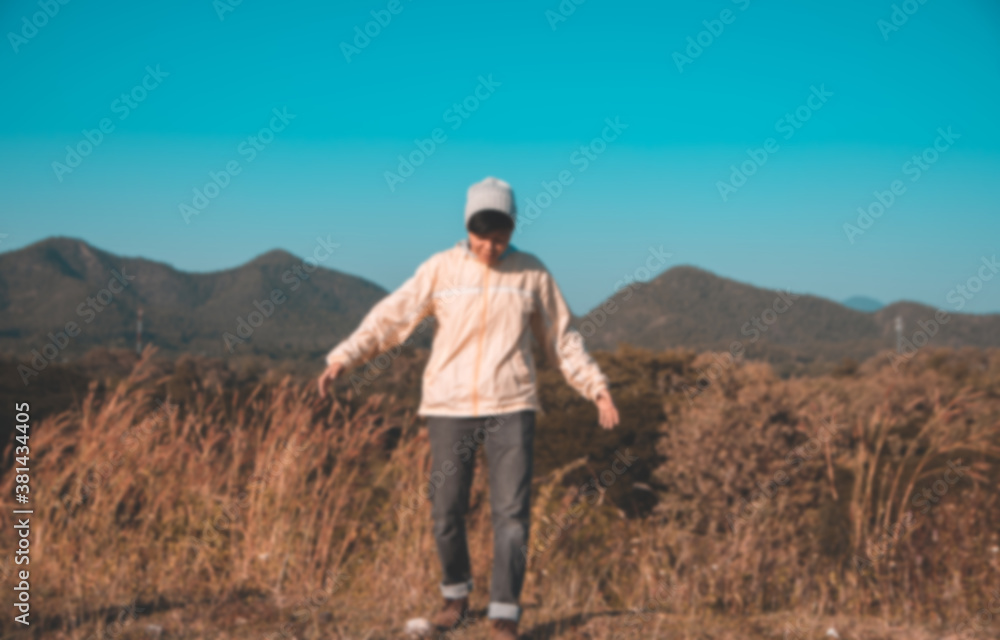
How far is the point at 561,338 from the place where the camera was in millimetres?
3434

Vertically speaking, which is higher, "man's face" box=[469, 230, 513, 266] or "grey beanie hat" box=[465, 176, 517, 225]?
"grey beanie hat" box=[465, 176, 517, 225]

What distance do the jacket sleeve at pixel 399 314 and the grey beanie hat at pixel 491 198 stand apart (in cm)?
32

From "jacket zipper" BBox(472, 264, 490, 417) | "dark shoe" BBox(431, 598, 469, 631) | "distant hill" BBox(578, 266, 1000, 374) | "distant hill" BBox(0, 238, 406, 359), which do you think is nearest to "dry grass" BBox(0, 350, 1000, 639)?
"dark shoe" BBox(431, 598, 469, 631)

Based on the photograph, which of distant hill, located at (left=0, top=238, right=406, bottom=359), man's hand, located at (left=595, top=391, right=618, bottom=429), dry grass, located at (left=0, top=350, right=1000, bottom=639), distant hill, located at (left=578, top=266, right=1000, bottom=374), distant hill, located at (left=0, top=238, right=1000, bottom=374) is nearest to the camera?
man's hand, located at (left=595, top=391, right=618, bottom=429)

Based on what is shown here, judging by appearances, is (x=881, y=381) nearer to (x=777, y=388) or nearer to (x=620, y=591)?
(x=777, y=388)

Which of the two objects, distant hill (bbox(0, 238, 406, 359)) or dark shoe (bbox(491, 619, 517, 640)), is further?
distant hill (bbox(0, 238, 406, 359))

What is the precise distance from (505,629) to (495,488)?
565 mm

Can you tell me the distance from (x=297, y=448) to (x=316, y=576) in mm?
730

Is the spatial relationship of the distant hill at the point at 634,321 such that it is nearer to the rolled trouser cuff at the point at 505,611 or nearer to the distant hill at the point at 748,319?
the distant hill at the point at 748,319

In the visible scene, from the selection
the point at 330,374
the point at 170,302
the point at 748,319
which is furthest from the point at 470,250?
the point at 170,302

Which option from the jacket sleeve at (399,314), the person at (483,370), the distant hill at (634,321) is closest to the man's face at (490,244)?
the person at (483,370)

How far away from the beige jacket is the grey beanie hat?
20 centimetres

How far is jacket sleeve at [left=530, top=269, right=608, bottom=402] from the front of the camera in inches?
132

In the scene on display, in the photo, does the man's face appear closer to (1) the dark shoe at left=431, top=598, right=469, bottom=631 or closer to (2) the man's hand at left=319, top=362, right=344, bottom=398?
(2) the man's hand at left=319, top=362, right=344, bottom=398
